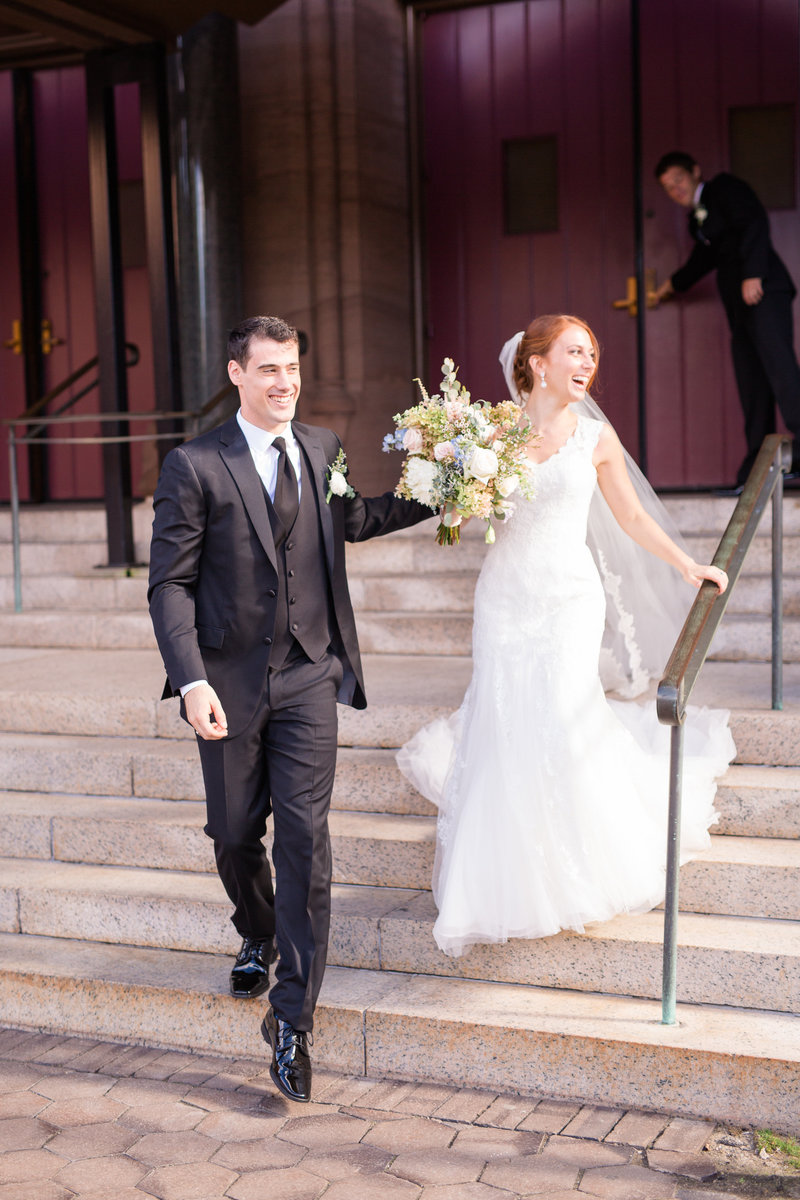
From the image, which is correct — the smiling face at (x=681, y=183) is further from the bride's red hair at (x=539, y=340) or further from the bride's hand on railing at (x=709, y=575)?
the bride's hand on railing at (x=709, y=575)

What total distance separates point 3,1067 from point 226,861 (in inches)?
35.3

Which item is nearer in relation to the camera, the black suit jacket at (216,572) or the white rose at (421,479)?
the black suit jacket at (216,572)

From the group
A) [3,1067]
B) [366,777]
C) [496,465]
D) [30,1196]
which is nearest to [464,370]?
[366,777]

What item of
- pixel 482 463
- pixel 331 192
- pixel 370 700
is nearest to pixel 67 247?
pixel 331 192

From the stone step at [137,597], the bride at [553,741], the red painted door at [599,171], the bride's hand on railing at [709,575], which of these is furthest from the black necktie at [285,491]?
the red painted door at [599,171]

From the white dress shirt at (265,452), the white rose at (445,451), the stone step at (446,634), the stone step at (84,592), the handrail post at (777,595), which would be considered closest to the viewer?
the white dress shirt at (265,452)

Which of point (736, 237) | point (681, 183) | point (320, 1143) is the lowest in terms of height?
point (320, 1143)

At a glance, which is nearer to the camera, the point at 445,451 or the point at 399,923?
the point at 445,451

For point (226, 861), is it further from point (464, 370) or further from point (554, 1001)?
point (464, 370)

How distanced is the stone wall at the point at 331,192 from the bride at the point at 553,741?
11.8ft

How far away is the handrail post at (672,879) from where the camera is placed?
3.17 meters

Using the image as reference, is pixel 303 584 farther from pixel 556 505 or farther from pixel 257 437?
pixel 556 505

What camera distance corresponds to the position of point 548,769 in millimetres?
3572

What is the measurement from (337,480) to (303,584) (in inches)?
11.4
